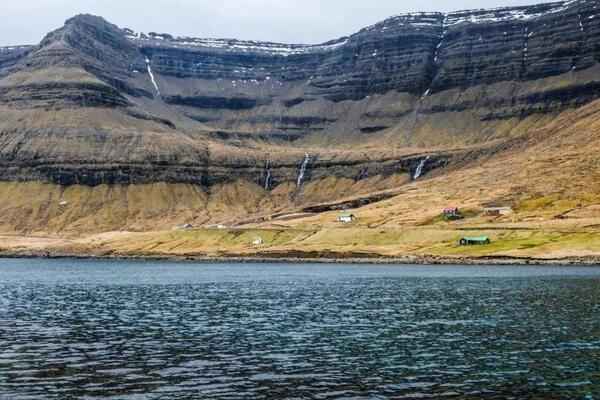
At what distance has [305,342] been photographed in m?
63.8

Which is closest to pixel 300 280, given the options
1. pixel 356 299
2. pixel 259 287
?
pixel 259 287

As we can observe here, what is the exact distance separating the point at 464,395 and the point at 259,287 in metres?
87.1

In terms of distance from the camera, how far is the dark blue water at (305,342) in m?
45.6

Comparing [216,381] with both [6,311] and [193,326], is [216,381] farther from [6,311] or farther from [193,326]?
[6,311]

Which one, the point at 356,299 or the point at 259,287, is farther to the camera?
the point at 259,287

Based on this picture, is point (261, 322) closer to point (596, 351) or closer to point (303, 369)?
point (303, 369)

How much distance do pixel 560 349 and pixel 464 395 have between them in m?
18.6

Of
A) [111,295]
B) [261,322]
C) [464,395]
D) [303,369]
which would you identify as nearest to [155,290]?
[111,295]

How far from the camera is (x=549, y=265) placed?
581 feet

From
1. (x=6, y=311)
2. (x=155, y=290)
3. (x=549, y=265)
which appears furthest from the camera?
(x=549, y=265)

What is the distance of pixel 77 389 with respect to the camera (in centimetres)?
4475

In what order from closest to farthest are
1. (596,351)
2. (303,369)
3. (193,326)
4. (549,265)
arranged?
(303,369)
(596,351)
(193,326)
(549,265)

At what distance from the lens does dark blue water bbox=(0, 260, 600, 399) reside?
149 ft

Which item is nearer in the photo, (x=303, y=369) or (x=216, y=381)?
(x=216, y=381)
